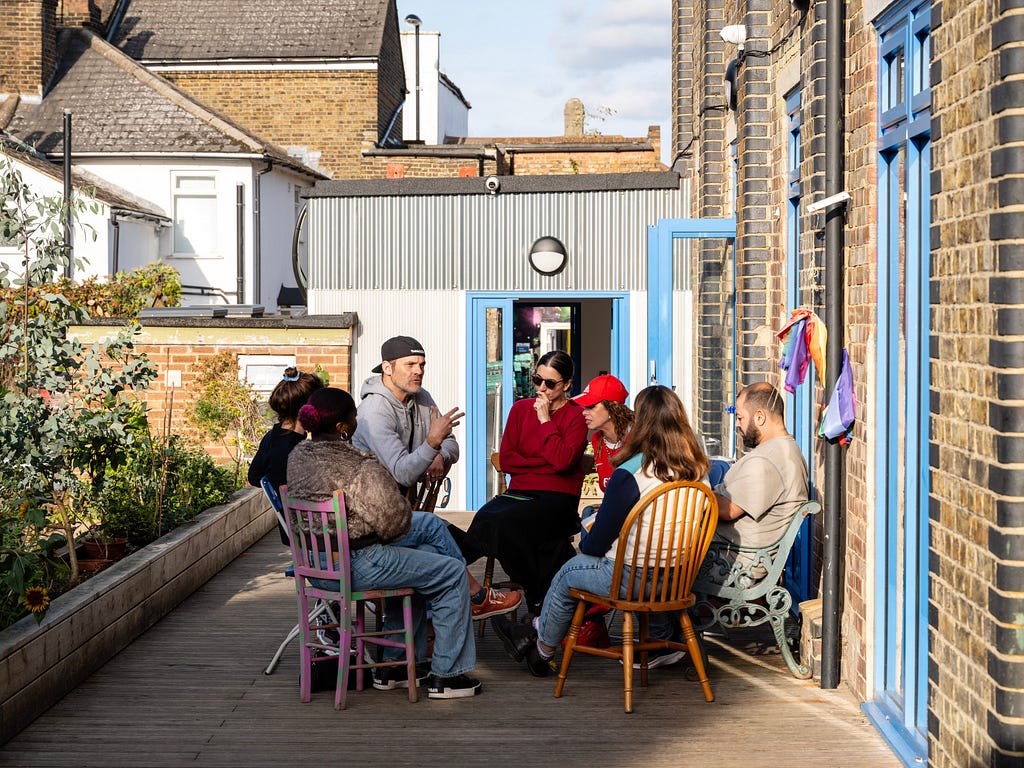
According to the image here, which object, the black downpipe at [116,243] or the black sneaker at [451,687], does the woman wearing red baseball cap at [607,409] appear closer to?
the black sneaker at [451,687]

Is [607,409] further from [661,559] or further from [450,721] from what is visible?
[450,721]

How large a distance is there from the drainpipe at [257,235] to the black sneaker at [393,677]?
70.5ft

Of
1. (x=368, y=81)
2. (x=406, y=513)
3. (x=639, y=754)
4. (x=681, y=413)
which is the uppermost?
(x=368, y=81)

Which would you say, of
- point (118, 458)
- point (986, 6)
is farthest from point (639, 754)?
point (118, 458)

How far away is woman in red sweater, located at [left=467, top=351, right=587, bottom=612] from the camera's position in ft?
21.9

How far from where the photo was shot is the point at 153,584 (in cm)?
733

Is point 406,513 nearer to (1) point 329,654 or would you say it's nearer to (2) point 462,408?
(1) point 329,654

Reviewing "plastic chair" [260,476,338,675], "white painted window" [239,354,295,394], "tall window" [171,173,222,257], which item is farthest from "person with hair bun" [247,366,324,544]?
"tall window" [171,173,222,257]

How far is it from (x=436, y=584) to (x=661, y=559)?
992 millimetres

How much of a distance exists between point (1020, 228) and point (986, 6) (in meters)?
0.68

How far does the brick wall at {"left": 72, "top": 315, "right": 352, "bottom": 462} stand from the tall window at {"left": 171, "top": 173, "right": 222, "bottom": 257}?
44.8 feet

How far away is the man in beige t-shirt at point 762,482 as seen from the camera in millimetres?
5969

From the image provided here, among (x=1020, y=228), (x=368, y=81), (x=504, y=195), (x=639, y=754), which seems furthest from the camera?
(x=368, y=81)

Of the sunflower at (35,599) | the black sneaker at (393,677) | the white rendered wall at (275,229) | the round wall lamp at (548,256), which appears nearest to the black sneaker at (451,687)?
the black sneaker at (393,677)
